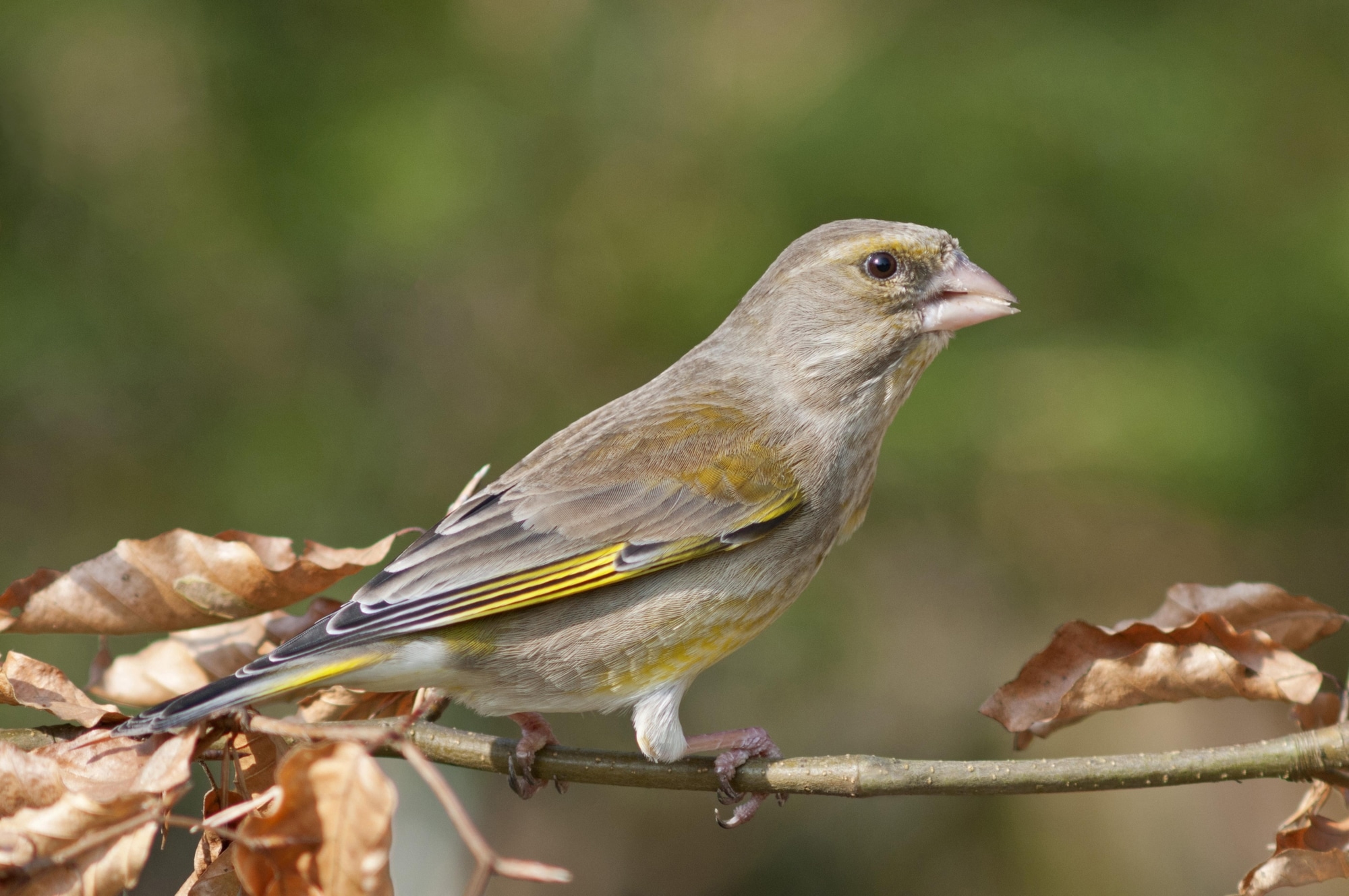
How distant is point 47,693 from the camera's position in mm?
2697

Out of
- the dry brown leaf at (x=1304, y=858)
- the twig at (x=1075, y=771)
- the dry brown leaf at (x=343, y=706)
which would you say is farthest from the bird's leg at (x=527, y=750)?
the dry brown leaf at (x=1304, y=858)

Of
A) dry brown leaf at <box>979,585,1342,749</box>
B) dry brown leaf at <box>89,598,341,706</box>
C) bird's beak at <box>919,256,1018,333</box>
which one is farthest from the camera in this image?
bird's beak at <box>919,256,1018,333</box>

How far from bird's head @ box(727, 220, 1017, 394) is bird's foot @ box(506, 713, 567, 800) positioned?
4.23ft

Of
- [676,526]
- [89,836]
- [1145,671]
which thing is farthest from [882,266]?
[89,836]

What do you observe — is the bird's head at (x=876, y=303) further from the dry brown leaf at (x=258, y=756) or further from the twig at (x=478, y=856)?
the twig at (x=478, y=856)

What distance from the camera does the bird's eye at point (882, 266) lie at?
13.0ft

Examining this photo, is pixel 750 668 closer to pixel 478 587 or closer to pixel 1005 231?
pixel 1005 231

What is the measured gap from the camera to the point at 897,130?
631cm

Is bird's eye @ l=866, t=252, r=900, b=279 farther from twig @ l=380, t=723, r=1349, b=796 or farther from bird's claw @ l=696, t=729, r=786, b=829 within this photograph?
twig @ l=380, t=723, r=1349, b=796

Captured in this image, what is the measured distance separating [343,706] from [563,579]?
0.67 metres

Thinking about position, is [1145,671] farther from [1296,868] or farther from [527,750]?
[527,750]

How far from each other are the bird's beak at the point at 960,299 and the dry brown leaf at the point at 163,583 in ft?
6.22

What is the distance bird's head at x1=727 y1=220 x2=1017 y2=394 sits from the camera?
391 centimetres

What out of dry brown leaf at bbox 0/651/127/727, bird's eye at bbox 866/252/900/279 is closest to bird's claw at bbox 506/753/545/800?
dry brown leaf at bbox 0/651/127/727
